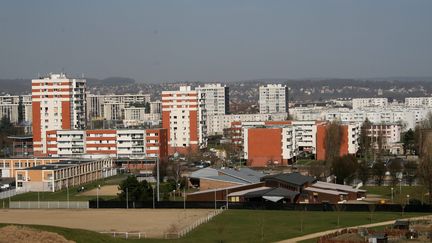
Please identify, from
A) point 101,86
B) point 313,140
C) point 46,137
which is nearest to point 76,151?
point 46,137

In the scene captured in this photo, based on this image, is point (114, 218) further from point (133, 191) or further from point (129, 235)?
point (129, 235)

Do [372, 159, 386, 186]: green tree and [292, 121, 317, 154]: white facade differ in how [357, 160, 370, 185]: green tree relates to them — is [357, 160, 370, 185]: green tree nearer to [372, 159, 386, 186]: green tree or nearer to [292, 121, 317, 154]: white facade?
[372, 159, 386, 186]: green tree

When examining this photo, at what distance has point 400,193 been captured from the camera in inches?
1103

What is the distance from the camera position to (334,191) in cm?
2706

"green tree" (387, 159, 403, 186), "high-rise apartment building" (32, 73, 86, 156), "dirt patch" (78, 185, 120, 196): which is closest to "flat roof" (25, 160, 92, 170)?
"dirt patch" (78, 185, 120, 196)

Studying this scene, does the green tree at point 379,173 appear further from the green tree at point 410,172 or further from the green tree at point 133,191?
the green tree at point 133,191

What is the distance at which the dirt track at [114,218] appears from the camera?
814 inches

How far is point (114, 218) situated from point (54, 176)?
33.0 ft

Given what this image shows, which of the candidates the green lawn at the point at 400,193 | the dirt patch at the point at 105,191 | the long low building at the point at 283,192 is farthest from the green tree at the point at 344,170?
the dirt patch at the point at 105,191

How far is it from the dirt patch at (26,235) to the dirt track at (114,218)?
143 inches

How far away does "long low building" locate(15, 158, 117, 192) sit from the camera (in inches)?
1259

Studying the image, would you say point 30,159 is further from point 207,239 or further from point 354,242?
point 354,242

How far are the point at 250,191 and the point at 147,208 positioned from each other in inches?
144

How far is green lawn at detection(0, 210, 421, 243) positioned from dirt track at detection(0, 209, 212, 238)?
917mm
